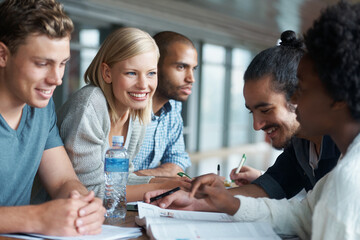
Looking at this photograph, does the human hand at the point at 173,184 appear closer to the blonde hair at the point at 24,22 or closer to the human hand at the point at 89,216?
the human hand at the point at 89,216

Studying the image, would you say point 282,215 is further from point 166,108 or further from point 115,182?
point 166,108

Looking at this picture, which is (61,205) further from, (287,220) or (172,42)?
(172,42)

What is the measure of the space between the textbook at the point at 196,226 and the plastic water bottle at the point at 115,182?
0.14 metres

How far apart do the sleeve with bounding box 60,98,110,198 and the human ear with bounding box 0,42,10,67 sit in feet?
1.43

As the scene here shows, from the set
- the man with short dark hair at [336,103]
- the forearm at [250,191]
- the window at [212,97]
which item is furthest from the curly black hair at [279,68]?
the window at [212,97]

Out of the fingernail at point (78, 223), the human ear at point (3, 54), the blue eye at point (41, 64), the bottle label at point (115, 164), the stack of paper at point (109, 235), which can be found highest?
the human ear at point (3, 54)

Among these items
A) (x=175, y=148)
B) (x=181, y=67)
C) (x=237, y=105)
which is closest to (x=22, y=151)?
(x=175, y=148)

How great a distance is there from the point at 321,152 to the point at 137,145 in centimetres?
100

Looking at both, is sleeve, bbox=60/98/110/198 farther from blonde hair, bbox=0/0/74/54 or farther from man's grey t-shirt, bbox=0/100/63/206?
blonde hair, bbox=0/0/74/54

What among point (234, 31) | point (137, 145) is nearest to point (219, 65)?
point (234, 31)

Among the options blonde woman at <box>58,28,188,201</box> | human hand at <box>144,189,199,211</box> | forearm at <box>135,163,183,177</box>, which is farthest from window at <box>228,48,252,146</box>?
human hand at <box>144,189,199,211</box>

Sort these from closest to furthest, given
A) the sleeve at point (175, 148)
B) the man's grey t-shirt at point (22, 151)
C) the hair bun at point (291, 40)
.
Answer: the man's grey t-shirt at point (22, 151) < the hair bun at point (291, 40) < the sleeve at point (175, 148)

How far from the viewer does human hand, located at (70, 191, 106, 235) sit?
1292 mm

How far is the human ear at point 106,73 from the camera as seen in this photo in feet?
6.79
